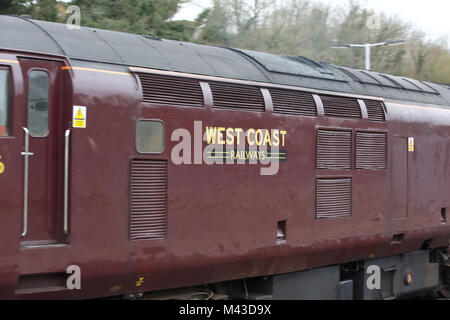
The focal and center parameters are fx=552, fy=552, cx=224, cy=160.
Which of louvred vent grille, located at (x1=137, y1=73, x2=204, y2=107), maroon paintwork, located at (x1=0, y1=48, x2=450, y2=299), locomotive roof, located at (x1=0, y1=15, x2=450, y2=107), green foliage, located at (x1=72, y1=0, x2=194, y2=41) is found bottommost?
maroon paintwork, located at (x1=0, y1=48, x2=450, y2=299)

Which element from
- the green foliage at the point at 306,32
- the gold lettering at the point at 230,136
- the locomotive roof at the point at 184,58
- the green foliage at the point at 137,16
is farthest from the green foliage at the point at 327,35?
the gold lettering at the point at 230,136

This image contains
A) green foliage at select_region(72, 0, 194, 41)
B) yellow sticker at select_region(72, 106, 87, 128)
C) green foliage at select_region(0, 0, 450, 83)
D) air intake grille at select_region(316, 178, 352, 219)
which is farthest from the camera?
green foliage at select_region(0, 0, 450, 83)

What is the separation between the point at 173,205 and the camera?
5609 millimetres

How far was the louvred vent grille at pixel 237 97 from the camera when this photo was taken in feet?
20.0

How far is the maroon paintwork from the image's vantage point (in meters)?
4.72

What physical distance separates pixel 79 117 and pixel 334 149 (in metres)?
3.74

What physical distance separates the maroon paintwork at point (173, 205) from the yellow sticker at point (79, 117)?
0.05 meters

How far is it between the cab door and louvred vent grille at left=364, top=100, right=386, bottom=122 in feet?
15.5

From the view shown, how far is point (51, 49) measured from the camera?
16.4 feet

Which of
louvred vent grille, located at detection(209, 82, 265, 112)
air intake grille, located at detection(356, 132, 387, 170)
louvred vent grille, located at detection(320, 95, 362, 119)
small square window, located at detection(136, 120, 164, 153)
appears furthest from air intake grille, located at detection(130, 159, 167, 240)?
air intake grille, located at detection(356, 132, 387, 170)

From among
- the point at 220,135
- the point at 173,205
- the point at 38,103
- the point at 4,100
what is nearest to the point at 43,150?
the point at 38,103

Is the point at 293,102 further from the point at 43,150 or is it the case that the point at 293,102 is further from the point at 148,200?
the point at 43,150

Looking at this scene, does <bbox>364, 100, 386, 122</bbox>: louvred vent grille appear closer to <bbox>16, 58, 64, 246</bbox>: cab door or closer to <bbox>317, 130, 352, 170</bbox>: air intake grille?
<bbox>317, 130, 352, 170</bbox>: air intake grille

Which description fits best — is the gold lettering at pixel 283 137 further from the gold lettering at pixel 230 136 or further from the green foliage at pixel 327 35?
the green foliage at pixel 327 35
